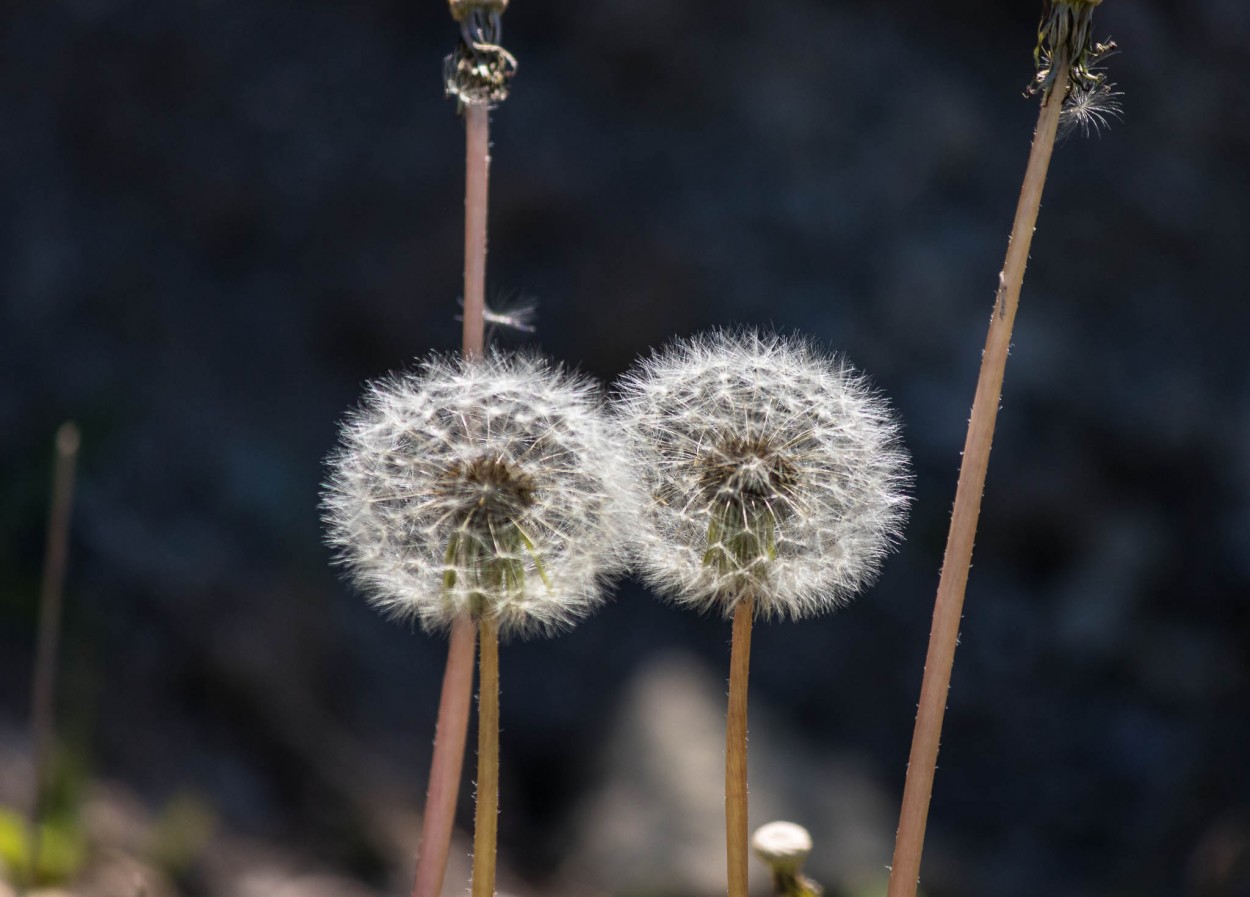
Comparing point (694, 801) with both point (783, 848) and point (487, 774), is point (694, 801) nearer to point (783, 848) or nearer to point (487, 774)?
point (783, 848)

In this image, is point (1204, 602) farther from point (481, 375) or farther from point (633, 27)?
point (481, 375)

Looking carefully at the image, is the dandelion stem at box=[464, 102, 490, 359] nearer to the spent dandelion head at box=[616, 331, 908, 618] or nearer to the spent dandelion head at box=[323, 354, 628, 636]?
the spent dandelion head at box=[323, 354, 628, 636]

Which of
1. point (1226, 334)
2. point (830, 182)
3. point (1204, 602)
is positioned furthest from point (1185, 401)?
point (830, 182)

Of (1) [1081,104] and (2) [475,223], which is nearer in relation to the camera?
(1) [1081,104]

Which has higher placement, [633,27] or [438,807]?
[633,27]

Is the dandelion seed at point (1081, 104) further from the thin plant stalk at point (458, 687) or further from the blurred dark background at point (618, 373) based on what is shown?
the blurred dark background at point (618, 373)

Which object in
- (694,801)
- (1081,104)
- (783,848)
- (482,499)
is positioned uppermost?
(694,801)

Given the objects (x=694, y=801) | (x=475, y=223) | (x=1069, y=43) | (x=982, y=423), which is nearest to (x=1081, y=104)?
(x=1069, y=43)
